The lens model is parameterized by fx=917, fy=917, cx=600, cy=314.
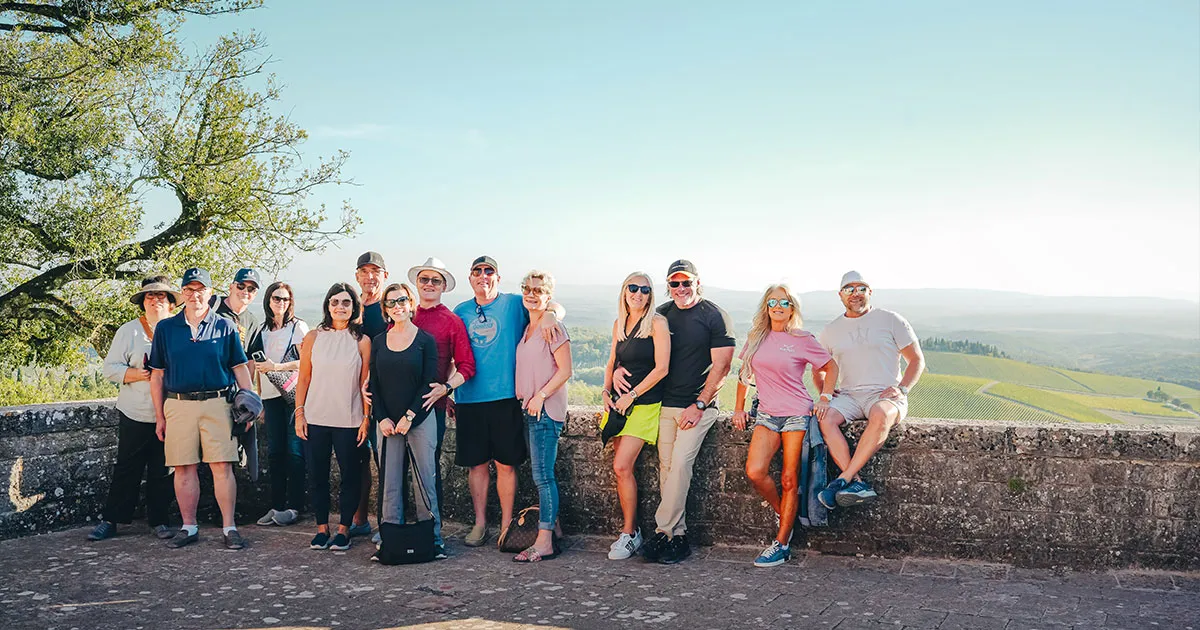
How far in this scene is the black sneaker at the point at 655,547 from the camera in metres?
5.77

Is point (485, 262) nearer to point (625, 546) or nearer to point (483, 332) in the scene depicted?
point (483, 332)

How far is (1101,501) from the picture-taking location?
217 inches

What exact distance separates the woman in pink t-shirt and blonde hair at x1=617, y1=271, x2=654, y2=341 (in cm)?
63

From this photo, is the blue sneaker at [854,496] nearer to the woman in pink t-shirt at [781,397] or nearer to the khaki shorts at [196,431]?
the woman in pink t-shirt at [781,397]

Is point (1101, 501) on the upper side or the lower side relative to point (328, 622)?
upper

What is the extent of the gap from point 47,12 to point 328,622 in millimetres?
16904

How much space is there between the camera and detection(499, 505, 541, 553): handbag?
5.95 m

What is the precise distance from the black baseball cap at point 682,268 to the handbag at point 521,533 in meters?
1.80

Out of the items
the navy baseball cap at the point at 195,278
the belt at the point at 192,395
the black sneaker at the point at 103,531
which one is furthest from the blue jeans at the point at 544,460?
the black sneaker at the point at 103,531

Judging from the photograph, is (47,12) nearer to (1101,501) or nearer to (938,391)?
(1101,501)

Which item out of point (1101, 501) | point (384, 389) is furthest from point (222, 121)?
point (1101, 501)

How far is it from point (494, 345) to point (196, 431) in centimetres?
216

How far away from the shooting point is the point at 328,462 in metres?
6.11

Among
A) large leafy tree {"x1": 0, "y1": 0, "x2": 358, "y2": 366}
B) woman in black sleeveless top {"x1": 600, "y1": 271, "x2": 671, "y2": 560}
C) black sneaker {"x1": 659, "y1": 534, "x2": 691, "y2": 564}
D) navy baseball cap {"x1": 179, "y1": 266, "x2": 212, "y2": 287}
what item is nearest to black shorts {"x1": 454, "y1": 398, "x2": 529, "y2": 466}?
woman in black sleeveless top {"x1": 600, "y1": 271, "x2": 671, "y2": 560}
